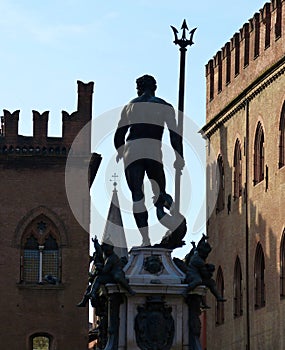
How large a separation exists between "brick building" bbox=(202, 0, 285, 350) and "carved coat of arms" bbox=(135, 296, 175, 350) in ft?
78.8

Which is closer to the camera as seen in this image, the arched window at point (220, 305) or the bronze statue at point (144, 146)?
the bronze statue at point (144, 146)

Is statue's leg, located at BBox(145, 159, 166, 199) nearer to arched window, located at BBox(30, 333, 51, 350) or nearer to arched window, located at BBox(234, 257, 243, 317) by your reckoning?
arched window, located at BBox(234, 257, 243, 317)

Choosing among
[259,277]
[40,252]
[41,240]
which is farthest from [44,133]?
[259,277]

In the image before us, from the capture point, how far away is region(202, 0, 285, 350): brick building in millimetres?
43062

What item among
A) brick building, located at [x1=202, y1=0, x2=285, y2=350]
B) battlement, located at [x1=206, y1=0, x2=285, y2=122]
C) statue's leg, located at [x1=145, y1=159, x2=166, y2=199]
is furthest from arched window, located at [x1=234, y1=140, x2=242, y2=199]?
statue's leg, located at [x1=145, y1=159, x2=166, y2=199]

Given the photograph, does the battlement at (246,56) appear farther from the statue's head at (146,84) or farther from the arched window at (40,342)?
the statue's head at (146,84)

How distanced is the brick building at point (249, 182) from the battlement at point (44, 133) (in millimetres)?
4924

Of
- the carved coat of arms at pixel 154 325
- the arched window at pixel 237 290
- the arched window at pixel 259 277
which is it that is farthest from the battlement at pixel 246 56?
the carved coat of arms at pixel 154 325

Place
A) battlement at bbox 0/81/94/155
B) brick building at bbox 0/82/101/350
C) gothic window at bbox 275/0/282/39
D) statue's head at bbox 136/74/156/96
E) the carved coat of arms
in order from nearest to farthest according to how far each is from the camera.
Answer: the carved coat of arms, statue's head at bbox 136/74/156/96, gothic window at bbox 275/0/282/39, brick building at bbox 0/82/101/350, battlement at bbox 0/81/94/155

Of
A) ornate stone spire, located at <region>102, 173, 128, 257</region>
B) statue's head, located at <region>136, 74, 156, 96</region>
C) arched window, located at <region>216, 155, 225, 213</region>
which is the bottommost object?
ornate stone spire, located at <region>102, 173, 128, 257</region>

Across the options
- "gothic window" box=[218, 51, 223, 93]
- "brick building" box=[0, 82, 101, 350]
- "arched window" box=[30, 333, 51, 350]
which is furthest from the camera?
"arched window" box=[30, 333, 51, 350]

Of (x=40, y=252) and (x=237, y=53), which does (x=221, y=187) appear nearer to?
(x=237, y=53)

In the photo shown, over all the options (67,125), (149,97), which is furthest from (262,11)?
(149,97)

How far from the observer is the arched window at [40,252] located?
175 ft
